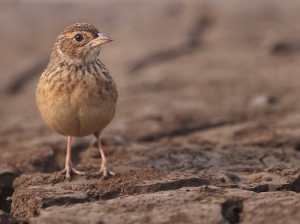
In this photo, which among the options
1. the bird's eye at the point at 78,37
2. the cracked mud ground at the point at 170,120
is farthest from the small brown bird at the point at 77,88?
the cracked mud ground at the point at 170,120

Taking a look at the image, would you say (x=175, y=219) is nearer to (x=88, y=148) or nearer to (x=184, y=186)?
(x=184, y=186)

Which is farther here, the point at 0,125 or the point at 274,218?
the point at 0,125

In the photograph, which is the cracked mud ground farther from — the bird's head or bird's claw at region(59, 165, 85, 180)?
the bird's head

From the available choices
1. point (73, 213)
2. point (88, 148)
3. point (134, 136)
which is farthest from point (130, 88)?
point (73, 213)

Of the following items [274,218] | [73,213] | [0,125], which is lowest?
[274,218]

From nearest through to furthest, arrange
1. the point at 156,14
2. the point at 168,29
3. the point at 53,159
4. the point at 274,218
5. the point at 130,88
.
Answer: the point at 274,218 → the point at 53,159 → the point at 130,88 → the point at 168,29 → the point at 156,14

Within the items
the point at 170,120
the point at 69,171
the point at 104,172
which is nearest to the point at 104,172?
the point at 104,172
